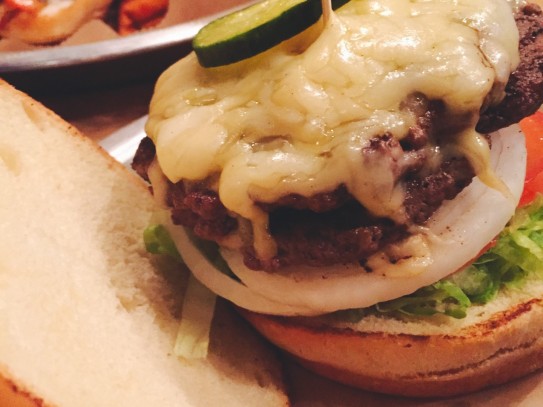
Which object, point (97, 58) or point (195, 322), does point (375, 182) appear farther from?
point (97, 58)

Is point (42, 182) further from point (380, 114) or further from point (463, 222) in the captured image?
point (463, 222)

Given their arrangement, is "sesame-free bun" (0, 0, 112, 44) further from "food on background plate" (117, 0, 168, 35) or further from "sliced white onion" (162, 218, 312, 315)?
"sliced white onion" (162, 218, 312, 315)

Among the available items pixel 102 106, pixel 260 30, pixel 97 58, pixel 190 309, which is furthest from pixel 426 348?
pixel 102 106

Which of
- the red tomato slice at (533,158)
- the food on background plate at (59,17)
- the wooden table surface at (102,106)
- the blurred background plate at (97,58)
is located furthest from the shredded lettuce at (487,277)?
the food on background plate at (59,17)

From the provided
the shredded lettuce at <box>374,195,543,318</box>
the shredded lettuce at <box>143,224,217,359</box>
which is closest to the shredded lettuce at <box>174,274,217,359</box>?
the shredded lettuce at <box>143,224,217,359</box>

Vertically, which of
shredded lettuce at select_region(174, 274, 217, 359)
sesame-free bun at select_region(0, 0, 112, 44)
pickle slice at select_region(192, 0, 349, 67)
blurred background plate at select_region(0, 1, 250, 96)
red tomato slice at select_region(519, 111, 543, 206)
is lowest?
sesame-free bun at select_region(0, 0, 112, 44)

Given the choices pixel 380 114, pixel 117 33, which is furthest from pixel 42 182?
pixel 117 33
